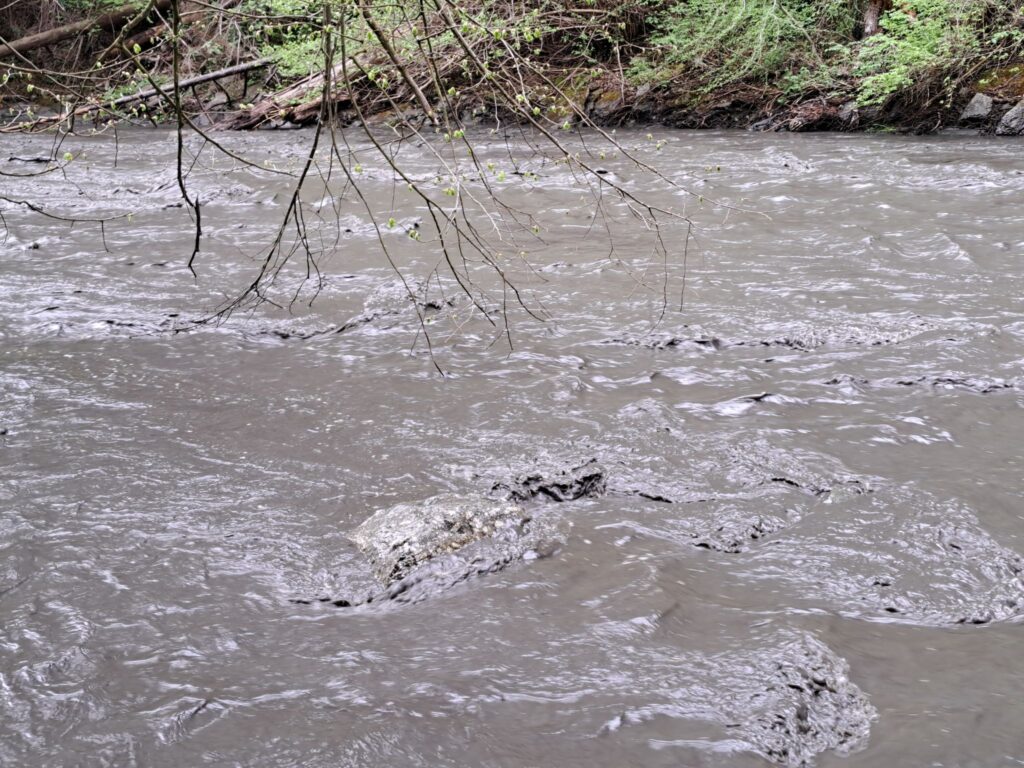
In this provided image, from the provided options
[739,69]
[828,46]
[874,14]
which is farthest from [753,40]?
[874,14]

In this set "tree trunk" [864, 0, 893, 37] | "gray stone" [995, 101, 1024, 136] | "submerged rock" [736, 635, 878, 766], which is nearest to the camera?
"submerged rock" [736, 635, 878, 766]

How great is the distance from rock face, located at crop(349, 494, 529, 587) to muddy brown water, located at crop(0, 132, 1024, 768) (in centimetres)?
12

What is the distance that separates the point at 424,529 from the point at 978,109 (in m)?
11.2

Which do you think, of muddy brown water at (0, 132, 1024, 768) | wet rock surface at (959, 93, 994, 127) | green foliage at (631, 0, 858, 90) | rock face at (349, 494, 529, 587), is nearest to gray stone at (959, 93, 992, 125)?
wet rock surface at (959, 93, 994, 127)

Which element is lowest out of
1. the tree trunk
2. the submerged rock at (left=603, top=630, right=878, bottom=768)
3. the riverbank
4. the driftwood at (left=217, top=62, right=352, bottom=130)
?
the submerged rock at (left=603, top=630, right=878, bottom=768)

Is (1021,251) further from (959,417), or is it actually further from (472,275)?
(472,275)

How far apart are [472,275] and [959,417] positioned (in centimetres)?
380

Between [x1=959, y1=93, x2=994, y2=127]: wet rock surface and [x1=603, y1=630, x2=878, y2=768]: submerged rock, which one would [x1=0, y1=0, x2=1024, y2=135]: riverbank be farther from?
[x1=603, y1=630, x2=878, y2=768]: submerged rock

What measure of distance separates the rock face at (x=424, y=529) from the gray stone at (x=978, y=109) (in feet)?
35.4

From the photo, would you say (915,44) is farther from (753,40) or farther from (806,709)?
(806,709)

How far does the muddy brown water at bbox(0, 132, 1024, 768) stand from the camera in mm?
2648

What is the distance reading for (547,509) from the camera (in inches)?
148

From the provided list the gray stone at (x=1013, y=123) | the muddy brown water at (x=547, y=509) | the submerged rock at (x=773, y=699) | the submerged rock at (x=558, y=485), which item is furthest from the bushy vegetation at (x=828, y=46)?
the submerged rock at (x=773, y=699)

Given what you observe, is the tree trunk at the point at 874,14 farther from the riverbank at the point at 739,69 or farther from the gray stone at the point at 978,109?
the gray stone at the point at 978,109
